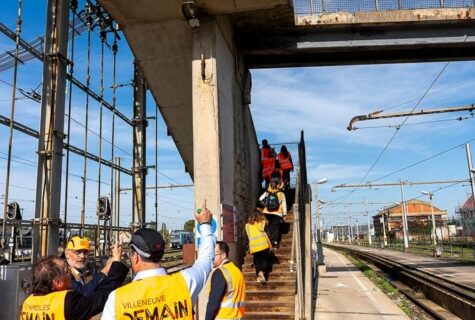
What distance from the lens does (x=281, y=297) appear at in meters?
8.77

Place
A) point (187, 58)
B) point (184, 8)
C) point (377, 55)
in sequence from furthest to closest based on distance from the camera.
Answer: point (377, 55), point (187, 58), point (184, 8)

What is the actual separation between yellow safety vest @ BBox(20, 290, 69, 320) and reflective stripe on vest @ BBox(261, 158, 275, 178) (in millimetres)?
10135

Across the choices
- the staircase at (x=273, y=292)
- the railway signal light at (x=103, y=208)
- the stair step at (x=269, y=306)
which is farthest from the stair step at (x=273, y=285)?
the railway signal light at (x=103, y=208)

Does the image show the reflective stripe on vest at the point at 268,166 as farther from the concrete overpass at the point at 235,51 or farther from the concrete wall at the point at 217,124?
the concrete wall at the point at 217,124

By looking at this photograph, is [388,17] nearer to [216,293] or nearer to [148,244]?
[216,293]

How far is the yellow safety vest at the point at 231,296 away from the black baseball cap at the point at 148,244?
6.72ft

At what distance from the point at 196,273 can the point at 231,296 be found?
1940 millimetres

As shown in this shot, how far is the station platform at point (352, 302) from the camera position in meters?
11.0

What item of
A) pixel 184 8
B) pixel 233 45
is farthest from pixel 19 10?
pixel 233 45

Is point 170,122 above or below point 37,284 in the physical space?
above

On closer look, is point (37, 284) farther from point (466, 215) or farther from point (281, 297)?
point (466, 215)

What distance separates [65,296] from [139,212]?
900 cm

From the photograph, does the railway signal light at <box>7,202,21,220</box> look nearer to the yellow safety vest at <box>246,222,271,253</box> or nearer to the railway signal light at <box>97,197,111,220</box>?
the railway signal light at <box>97,197,111,220</box>

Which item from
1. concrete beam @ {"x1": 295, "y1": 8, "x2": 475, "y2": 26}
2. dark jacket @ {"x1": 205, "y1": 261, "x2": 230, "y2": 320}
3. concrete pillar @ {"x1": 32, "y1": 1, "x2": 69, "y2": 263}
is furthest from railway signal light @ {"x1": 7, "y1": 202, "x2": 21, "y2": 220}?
concrete beam @ {"x1": 295, "y1": 8, "x2": 475, "y2": 26}
